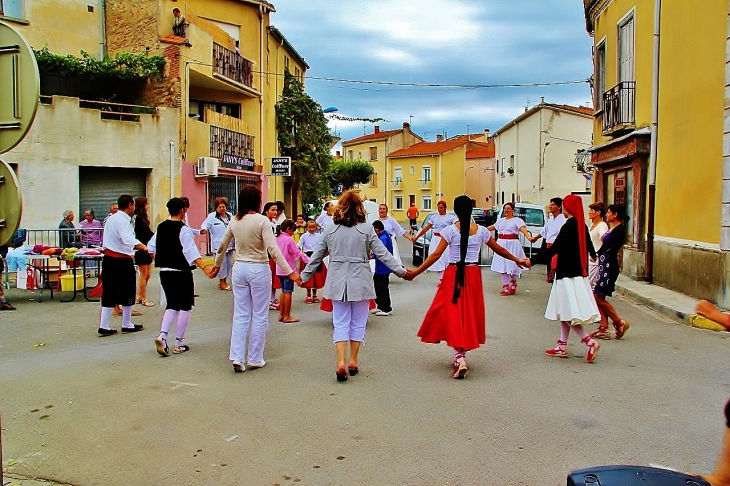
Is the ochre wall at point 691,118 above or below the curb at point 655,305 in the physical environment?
above

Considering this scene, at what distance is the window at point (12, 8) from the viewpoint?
19208mm

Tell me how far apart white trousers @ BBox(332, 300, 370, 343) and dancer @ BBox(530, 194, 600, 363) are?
2.19 m

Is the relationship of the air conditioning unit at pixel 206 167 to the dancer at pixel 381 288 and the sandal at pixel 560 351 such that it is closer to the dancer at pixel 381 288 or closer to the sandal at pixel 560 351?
the dancer at pixel 381 288

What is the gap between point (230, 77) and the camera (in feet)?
80.4

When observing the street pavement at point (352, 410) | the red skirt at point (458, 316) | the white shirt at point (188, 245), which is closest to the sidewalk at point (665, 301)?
the street pavement at point (352, 410)

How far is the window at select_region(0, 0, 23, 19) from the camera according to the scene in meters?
19.2

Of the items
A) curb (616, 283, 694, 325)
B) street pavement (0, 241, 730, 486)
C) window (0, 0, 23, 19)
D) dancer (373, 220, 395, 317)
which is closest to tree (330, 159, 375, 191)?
window (0, 0, 23, 19)

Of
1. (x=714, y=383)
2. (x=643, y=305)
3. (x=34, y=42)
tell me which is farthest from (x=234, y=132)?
(x=714, y=383)

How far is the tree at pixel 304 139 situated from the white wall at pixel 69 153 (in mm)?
11308

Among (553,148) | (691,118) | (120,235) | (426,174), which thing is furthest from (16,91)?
(426,174)

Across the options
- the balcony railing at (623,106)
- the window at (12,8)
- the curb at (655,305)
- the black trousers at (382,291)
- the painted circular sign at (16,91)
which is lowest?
the curb at (655,305)

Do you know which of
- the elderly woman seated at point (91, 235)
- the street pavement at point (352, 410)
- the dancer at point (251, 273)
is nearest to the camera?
the street pavement at point (352, 410)

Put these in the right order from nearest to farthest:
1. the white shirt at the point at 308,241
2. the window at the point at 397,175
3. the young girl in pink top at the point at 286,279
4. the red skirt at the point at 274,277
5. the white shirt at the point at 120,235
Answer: the white shirt at the point at 120,235
the young girl in pink top at the point at 286,279
the red skirt at the point at 274,277
the white shirt at the point at 308,241
the window at the point at 397,175

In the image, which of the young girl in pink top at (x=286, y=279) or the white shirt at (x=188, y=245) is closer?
the white shirt at (x=188, y=245)
